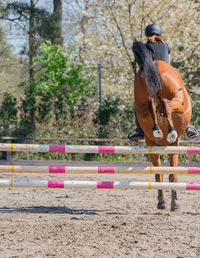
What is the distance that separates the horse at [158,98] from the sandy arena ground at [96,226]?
112 cm

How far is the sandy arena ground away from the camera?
373 cm

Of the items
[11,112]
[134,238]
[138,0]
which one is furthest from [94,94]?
[134,238]

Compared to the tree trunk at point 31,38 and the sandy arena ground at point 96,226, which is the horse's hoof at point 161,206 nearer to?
the sandy arena ground at point 96,226

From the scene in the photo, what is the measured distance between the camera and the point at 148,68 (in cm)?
500

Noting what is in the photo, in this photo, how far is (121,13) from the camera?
53.1ft

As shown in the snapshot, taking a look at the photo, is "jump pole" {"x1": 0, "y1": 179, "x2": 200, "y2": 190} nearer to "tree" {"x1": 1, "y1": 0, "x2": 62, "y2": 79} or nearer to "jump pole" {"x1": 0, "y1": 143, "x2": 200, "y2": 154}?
Answer: "jump pole" {"x1": 0, "y1": 143, "x2": 200, "y2": 154}

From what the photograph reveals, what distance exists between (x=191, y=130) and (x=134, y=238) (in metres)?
2.19

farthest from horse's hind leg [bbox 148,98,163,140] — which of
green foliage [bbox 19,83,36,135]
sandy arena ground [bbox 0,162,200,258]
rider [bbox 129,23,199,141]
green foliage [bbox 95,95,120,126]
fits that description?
green foliage [bbox 19,83,36,135]

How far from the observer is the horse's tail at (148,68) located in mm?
4961

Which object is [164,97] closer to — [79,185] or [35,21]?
[79,185]

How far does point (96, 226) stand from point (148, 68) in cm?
209

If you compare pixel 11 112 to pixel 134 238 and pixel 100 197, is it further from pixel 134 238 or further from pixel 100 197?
pixel 134 238

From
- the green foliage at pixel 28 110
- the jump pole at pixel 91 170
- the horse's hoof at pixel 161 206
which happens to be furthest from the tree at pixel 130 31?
the jump pole at pixel 91 170

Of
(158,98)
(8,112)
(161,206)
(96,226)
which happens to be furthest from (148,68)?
(8,112)
